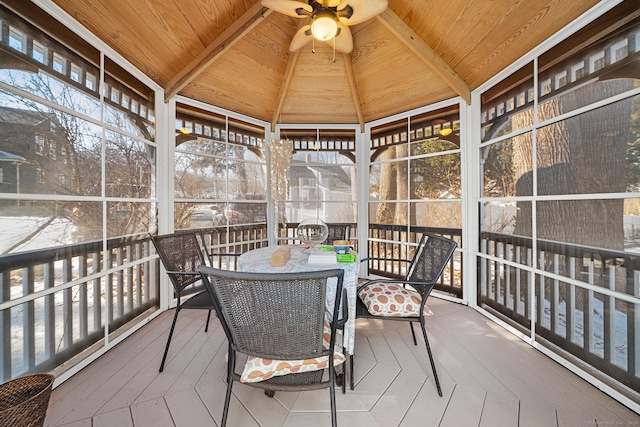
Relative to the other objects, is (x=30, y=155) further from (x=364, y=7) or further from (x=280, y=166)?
(x=364, y=7)

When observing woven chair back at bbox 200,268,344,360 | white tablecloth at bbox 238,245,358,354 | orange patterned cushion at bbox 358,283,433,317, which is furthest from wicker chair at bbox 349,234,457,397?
woven chair back at bbox 200,268,344,360

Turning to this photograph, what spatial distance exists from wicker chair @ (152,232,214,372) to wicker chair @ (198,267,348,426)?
0.70 meters

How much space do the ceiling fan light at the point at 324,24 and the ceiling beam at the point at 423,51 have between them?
0.76 meters

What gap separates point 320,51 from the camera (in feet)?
9.48

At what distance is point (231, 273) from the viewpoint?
0.91 metres

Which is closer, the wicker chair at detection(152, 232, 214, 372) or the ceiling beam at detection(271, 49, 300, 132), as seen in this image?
the wicker chair at detection(152, 232, 214, 372)

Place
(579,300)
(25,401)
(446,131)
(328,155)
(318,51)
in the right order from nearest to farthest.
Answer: (25,401) → (579,300) → (318,51) → (446,131) → (328,155)

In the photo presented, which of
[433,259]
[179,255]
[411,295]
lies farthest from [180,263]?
[433,259]

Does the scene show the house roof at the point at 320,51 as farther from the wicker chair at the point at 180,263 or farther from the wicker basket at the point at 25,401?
the wicker basket at the point at 25,401

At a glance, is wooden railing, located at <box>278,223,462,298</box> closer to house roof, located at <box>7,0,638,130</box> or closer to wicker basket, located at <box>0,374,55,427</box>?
house roof, located at <box>7,0,638,130</box>

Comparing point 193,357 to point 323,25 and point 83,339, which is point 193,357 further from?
point 323,25

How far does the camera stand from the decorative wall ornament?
3.29 metres

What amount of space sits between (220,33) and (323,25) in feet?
3.95

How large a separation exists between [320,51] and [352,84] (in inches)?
21.4
